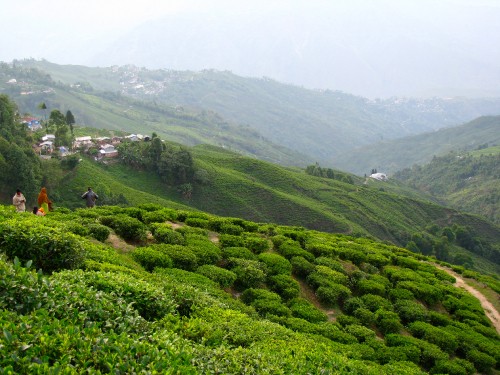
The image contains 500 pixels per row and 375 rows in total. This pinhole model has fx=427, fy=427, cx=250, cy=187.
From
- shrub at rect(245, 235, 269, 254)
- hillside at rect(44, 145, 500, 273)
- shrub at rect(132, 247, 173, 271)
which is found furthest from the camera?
hillside at rect(44, 145, 500, 273)

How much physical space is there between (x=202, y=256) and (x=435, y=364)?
10.4m

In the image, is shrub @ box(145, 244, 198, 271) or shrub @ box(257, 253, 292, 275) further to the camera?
shrub @ box(257, 253, 292, 275)

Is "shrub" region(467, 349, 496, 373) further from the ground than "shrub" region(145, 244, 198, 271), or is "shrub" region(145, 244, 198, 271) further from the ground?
"shrub" region(145, 244, 198, 271)

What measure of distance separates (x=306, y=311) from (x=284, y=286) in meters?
1.75

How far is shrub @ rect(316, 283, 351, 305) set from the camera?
18984 millimetres

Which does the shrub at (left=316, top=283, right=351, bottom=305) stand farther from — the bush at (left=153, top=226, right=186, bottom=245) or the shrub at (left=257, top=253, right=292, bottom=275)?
the bush at (left=153, top=226, right=186, bottom=245)

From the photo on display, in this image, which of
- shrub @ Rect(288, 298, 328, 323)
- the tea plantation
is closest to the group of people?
the tea plantation

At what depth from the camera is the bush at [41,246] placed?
11859mm

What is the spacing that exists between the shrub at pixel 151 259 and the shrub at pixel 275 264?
5.01 m

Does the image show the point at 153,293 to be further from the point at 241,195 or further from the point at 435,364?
the point at 241,195

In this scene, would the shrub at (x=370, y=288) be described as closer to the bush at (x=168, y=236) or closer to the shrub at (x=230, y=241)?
the shrub at (x=230, y=241)

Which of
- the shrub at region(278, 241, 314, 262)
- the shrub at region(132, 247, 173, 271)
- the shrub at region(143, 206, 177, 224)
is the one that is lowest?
the shrub at region(278, 241, 314, 262)

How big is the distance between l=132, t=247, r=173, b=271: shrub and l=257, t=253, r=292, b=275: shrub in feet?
16.5

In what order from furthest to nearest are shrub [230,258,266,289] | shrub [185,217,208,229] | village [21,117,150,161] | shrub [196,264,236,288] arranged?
village [21,117,150,161] < shrub [185,217,208,229] < shrub [230,258,266,289] < shrub [196,264,236,288]
